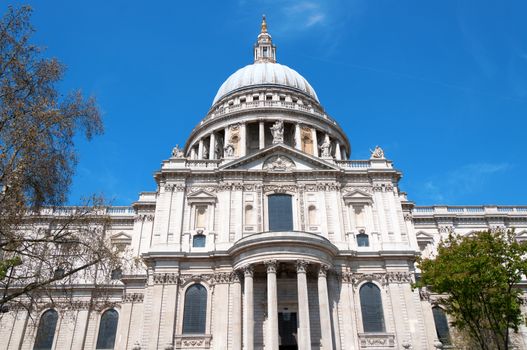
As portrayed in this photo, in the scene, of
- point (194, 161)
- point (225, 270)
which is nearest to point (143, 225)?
point (194, 161)

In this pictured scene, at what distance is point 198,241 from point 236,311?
21.6 ft

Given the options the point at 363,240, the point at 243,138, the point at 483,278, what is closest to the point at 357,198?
the point at 363,240

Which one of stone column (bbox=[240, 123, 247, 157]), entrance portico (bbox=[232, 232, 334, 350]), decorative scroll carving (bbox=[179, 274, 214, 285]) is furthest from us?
stone column (bbox=[240, 123, 247, 157])

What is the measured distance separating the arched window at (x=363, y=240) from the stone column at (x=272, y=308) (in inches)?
328

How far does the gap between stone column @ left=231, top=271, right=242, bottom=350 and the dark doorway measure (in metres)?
2.93

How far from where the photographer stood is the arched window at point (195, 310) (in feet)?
102

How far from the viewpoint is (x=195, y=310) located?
31719mm

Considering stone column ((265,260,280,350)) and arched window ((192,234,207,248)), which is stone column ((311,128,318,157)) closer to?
arched window ((192,234,207,248))

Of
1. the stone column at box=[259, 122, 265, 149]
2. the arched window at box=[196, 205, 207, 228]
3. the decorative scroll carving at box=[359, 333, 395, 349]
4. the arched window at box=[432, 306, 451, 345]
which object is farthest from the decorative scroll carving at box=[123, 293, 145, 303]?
the arched window at box=[432, 306, 451, 345]

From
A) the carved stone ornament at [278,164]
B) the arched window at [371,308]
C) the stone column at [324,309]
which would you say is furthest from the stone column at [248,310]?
the carved stone ornament at [278,164]

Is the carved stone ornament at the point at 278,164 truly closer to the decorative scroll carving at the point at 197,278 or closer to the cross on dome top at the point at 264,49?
the decorative scroll carving at the point at 197,278

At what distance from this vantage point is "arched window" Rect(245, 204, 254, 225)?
35.2 metres

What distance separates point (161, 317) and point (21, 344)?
16321 mm

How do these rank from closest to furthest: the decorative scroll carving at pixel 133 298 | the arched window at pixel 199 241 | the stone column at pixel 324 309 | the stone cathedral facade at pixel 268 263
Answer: the stone column at pixel 324 309, the stone cathedral facade at pixel 268 263, the arched window at pixel 199 241, the decorative scroll carving at pixel 133 298
